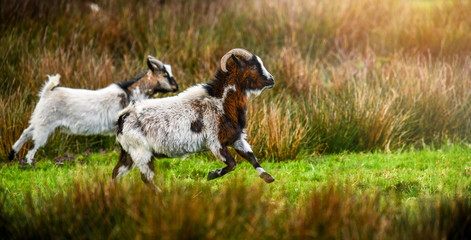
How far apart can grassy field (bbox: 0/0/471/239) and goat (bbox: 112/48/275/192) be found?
14.1 inches

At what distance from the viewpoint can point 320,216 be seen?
3729mm

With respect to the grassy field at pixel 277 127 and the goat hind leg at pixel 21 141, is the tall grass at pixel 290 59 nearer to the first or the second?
the grassy field at pixel 277 127

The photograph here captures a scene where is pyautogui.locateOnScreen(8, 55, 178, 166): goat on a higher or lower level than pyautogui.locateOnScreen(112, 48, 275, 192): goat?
lower

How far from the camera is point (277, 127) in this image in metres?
6.77

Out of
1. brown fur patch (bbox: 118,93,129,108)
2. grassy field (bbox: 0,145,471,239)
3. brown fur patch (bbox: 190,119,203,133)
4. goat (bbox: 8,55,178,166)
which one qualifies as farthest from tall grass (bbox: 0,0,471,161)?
grassy field (bbox: 0,145,471,239)

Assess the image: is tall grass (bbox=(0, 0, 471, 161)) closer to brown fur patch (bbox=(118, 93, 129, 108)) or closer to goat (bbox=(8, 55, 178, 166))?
goat (bbox=(8, 55, 178, 166))

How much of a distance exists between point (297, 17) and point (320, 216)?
31.1 feet

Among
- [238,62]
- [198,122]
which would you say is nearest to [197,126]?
[198,122]

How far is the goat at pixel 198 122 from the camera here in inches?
181

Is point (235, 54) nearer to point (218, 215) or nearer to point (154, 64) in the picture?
point (218, 215)

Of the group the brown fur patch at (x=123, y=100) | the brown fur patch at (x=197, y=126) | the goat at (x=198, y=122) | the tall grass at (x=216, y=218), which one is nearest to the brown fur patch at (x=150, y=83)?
the brown fur patch at (x=123, y=100)

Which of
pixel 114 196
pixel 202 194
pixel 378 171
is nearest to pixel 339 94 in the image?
pixel 378 171

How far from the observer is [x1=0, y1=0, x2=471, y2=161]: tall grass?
7.50m

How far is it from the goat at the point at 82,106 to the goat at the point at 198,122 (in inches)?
87.3
